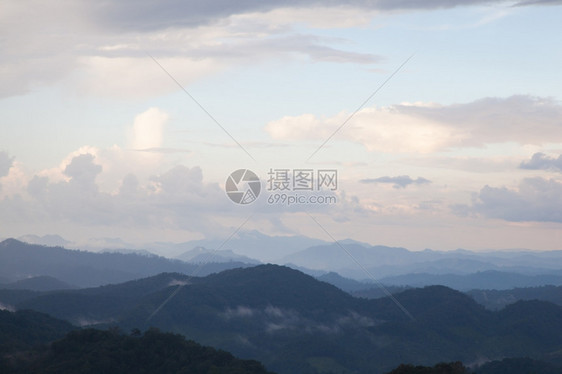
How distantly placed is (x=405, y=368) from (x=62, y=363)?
104759 mm

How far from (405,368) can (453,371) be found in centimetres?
1214

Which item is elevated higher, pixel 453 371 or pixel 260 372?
pixel 453 371

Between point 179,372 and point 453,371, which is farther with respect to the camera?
point 179,372

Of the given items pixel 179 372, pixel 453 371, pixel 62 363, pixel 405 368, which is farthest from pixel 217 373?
pixel 453 371

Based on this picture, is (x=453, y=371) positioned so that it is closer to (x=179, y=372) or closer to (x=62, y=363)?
(x=179, y=372)

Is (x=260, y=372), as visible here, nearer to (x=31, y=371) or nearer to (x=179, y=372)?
(x=179, y=372)

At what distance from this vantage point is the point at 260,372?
198 meters

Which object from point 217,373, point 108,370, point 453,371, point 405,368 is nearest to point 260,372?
point 217,373

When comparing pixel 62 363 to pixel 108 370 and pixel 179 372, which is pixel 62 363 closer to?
pixel 108 370

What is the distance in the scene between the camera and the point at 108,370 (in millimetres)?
197750

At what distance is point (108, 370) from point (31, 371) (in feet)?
78.1

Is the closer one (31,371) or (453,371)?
(453,371)

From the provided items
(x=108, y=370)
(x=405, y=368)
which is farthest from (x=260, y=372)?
(x=405, y=368)

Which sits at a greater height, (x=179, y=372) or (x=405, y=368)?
(x=405, y=368)
